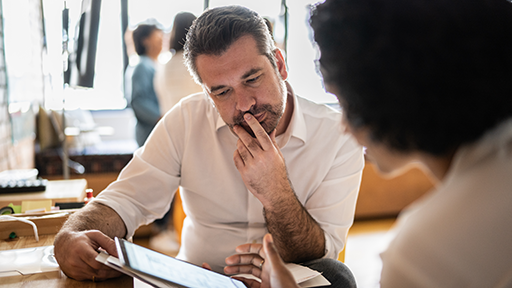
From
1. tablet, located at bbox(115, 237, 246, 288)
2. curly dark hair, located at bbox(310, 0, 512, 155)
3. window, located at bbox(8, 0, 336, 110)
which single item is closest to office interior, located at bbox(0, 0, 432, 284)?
window, located at bbox(8, 0, 336, 110)

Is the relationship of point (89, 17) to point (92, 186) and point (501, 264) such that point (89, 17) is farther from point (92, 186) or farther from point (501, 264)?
point (501, 264)

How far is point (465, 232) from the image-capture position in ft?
1.37

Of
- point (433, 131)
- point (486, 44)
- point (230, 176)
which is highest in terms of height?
point (486, 44)

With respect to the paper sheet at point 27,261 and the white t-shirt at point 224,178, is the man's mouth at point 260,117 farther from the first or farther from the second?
the paper sheet at point 27,261

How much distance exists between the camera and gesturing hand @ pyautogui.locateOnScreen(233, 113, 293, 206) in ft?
3.49

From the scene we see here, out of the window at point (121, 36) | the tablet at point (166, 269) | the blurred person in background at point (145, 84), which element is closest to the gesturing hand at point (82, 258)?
the tablet at point (166, 269)

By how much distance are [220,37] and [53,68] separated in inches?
116

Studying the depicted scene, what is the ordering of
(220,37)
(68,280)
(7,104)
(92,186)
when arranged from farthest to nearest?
(92,186), (7,104), (220,37), (68,280)

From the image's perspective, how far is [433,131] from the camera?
480 mm

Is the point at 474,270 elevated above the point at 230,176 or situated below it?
above

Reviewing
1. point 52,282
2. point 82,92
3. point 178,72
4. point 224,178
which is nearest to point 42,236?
point 52,282

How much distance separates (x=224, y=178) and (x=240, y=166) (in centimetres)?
17

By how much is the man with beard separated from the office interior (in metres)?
0.21

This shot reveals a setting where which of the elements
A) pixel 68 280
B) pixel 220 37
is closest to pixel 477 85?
pixel 220 37
